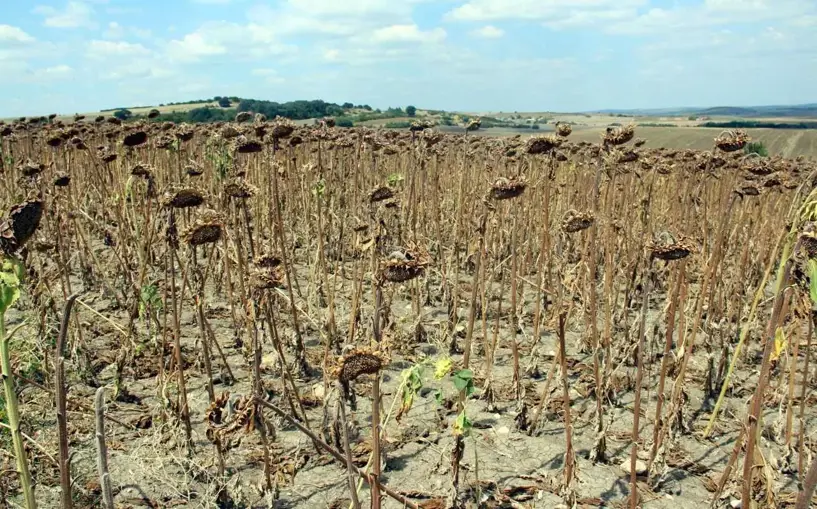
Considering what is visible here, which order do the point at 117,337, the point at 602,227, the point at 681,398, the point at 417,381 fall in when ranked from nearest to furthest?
the point at 417,381 → the point at 681,398 → the point at 117,337 → the point at 602,227

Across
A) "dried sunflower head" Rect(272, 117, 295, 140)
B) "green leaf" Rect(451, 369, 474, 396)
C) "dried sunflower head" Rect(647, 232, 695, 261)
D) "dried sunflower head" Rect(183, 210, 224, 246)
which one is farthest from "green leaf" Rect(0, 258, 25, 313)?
"dried sunflower head" Rect(272, 117, 295, 140)

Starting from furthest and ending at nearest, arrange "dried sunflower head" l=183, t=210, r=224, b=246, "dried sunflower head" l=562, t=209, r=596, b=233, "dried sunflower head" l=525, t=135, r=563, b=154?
"dried sunflower head" l=525, t=135, r=563, b=154 → "dried sunflower head" l=562, t=209, r=596, b=233 → "dried sunflower head" l=183, t=210, r=224, b=246

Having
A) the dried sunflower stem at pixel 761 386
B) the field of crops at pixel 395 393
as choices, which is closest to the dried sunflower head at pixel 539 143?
the field of crops at pixel 395 393

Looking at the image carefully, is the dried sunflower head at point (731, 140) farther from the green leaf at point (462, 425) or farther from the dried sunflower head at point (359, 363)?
the dried sunflower head at point (359, 363)

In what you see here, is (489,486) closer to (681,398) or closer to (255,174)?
(681,398)

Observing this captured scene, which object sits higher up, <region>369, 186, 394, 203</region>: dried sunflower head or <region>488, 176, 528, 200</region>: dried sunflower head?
<region>488, 176, 528, 200</region>: dried sunflower head

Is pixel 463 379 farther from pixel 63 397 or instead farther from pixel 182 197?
pixel 182 197

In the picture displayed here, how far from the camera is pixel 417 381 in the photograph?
6.51 ft

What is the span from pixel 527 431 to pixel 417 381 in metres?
1.98

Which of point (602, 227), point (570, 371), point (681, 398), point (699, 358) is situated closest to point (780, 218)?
point (602, 227)

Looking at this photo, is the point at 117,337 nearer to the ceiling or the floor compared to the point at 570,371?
nearer to the ceiling

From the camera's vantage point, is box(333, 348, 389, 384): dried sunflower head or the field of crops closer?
box(333, 348, 389, 384): dried sunflower head

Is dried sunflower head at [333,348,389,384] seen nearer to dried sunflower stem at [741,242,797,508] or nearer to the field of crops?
the field of crops

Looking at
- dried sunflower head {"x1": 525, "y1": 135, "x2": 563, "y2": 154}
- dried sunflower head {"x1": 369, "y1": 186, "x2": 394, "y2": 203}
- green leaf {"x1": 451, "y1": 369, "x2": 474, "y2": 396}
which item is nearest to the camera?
green leaf {"x1": 451, "y1": 369, "x2": 474, "y2": 396}
